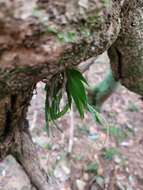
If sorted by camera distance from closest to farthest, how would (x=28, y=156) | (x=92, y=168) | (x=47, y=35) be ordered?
1. (x=47, y=35)
2. (x=28, y=156)
3. (x=92, y=168)

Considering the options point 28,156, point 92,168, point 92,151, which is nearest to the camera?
point 28,156

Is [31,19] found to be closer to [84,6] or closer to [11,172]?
[84,6]

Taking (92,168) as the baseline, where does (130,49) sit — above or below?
above

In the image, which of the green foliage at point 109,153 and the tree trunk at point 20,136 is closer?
the tree trunk at point 20,136

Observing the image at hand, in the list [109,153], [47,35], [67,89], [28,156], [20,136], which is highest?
[47,35]

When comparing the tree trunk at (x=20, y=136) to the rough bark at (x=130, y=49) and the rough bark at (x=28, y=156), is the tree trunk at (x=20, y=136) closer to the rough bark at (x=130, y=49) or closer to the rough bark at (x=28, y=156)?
the rough bark at (x=28, y=156)

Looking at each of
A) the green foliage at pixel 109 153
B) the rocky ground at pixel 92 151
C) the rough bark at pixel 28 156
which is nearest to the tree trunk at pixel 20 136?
the rough bark at pixel 28 156

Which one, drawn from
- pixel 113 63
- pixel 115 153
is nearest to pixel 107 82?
pixel 115 153

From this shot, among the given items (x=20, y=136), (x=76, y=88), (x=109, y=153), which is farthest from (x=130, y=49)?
(x=109, y=153)

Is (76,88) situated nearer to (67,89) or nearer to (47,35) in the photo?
(67,89)
